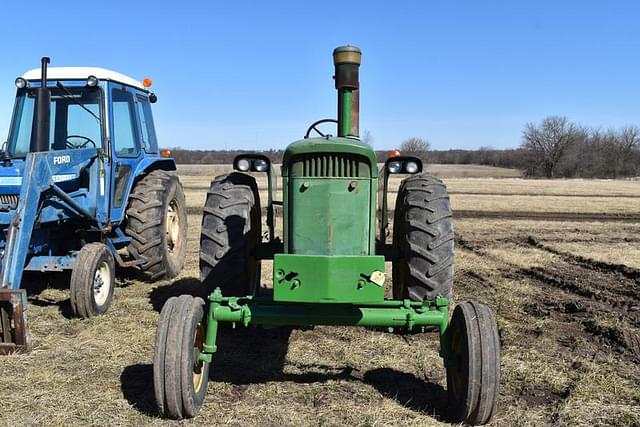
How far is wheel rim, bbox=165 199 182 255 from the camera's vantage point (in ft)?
27.4

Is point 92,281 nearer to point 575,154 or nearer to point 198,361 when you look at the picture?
point 198,361

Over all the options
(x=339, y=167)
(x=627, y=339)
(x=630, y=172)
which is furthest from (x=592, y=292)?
(x=630, y=172)

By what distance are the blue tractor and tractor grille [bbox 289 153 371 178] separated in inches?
108

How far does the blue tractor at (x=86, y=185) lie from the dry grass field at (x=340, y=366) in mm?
493

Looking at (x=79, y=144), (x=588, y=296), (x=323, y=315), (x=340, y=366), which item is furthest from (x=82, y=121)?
(x=588, y=296)

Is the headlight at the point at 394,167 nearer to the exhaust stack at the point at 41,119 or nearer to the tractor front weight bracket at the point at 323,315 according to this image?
the tractor front weight bracket at the point at 323,315

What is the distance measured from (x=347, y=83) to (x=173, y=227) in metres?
3.94

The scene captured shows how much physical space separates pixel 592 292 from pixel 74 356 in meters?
5.87

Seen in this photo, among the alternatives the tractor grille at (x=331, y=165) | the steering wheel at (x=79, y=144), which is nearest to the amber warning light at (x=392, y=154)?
the tractor grille at (x=331, y=165)

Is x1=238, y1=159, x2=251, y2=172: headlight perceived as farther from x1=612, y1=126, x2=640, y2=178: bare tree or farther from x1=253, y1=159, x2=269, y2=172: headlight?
x1=612, y1=126, x2=640, y2=178: bare tree

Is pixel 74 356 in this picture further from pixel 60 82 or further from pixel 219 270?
pixel 60 82

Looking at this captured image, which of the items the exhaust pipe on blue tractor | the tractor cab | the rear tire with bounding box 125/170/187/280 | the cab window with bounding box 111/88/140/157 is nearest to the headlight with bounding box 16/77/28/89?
the tractor cab

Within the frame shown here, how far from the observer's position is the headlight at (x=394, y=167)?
4.82 meters

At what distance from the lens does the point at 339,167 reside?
4043 millimetres
